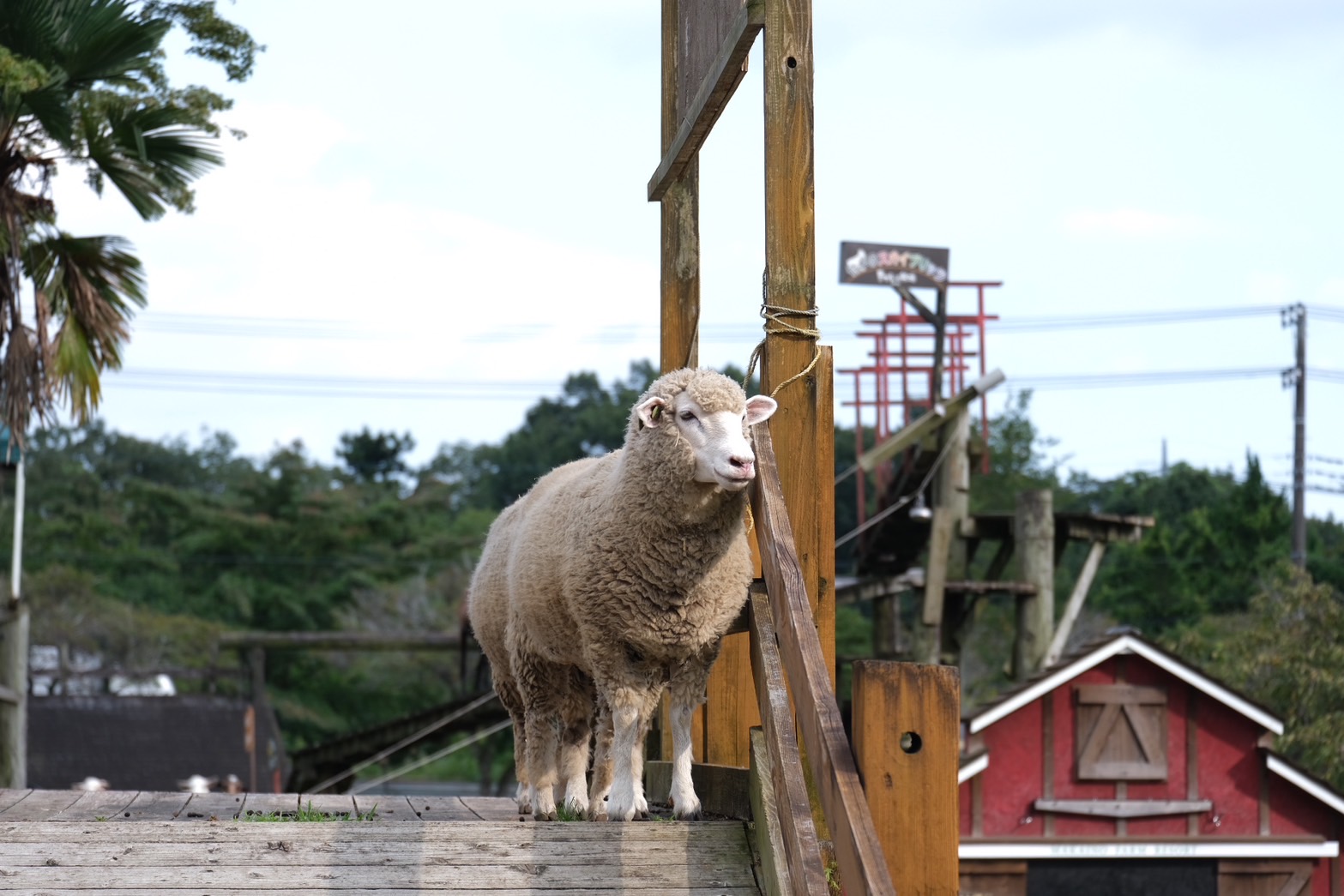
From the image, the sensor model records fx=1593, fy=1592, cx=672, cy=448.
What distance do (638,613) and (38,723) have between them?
25.0 m

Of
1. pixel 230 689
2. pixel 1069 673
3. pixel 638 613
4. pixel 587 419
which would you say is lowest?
pixel 230 689

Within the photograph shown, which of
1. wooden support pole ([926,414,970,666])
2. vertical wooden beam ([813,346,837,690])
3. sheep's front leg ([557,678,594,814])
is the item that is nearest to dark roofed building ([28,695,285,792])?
wooden support pole ([926,414,970,666])

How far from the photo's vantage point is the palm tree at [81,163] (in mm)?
12516

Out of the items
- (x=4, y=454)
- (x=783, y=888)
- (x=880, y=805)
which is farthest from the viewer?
(x=4, y=454)

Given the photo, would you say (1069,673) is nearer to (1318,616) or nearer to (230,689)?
(1318,616)

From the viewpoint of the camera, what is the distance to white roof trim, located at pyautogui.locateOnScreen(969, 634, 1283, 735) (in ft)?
52.5

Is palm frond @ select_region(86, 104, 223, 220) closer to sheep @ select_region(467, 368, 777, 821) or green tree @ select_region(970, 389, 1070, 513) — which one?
sheep @ select_region(467, 368, 777, 821)

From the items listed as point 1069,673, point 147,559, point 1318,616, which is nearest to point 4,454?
point 1069,673

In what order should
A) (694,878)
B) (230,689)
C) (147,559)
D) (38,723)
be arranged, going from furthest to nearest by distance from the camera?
(147,559) < (230,689) < (38,723) < (694,878)

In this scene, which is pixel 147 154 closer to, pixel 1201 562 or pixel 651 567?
pixel 651 567

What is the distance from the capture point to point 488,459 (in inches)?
2616

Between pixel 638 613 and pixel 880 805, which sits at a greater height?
pixel 638 613

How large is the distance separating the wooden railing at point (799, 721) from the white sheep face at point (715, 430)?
0.42ft

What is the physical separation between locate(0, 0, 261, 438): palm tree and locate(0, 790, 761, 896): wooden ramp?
336 inches
